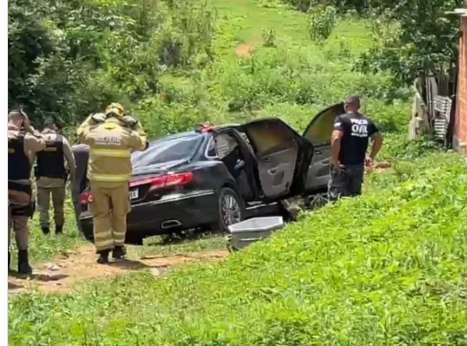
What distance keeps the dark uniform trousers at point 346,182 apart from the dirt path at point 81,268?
5.40ft

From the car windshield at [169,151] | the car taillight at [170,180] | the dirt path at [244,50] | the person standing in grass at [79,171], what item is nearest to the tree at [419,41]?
the person standing in grass at [79,171]

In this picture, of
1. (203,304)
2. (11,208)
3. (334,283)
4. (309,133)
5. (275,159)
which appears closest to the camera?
(334,283)

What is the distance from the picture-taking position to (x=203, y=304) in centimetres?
734

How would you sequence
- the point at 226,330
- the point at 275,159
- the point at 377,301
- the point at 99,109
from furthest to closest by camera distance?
the point at 99,109
the point at 275,159
the point at 377,301
the point at 226,330

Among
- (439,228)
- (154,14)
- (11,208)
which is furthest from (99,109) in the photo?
(439,228)

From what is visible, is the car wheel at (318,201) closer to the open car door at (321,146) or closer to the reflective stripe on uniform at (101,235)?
the open car door at (321,146)

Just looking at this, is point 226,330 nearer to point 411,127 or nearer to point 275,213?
point 275,213

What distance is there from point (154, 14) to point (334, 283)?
2406 cm

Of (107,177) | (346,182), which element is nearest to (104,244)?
(107,177)

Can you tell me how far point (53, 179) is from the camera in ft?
44.3

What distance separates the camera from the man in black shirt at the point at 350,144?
1136 cm

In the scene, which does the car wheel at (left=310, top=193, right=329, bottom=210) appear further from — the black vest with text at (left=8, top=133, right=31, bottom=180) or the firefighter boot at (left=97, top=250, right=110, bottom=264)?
the black vest with text at (left=8, top=133, right=31, bottom=180)

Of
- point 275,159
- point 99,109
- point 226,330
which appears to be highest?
point 226,330

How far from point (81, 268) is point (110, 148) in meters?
1.24
